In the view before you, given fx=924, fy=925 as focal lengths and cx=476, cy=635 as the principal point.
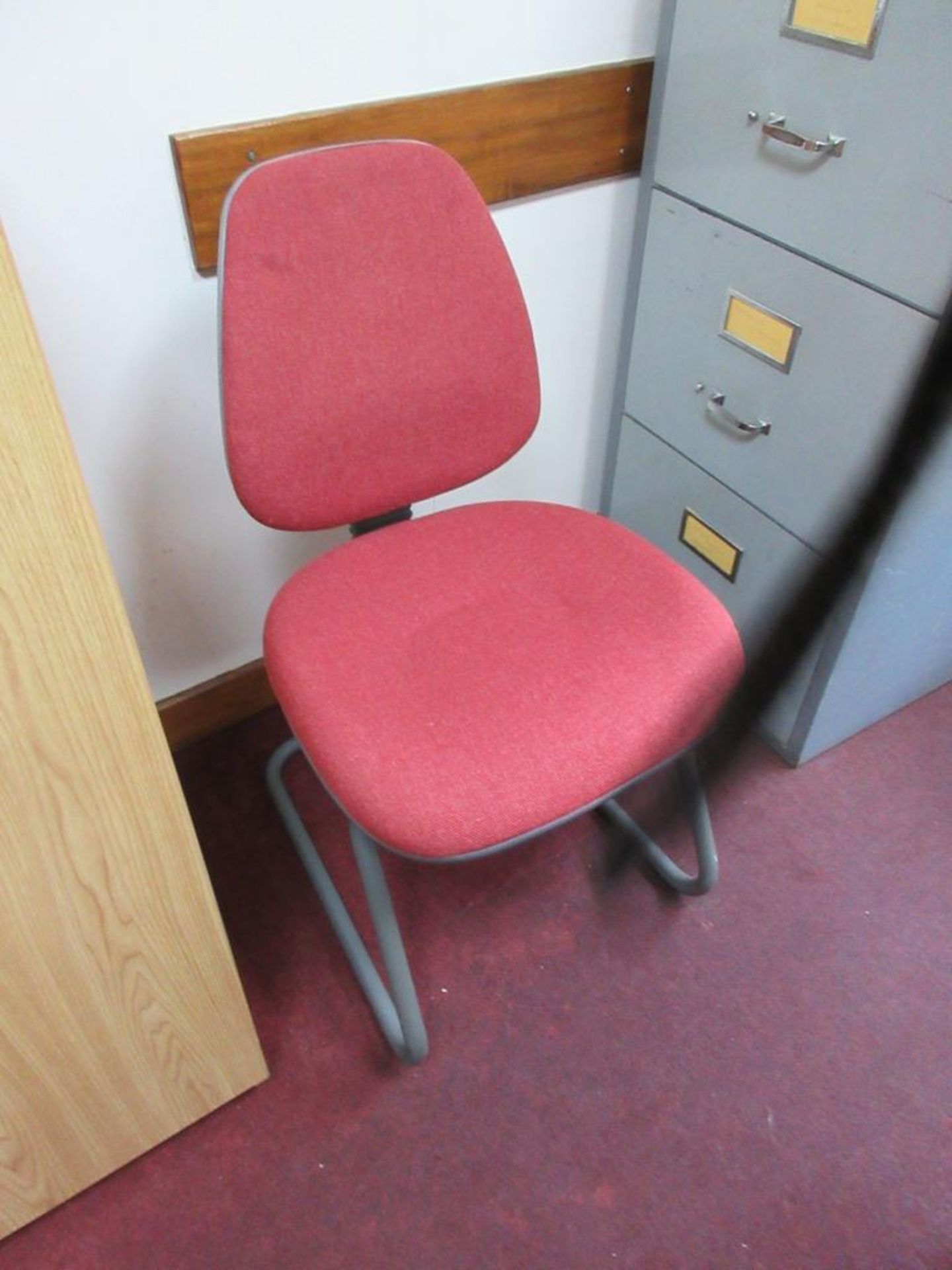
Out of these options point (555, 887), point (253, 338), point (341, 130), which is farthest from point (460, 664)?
point (341, 130)

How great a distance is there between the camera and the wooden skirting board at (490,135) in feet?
3.18

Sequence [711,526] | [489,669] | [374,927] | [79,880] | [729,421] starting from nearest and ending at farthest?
1. [79,880]
2. [489,669]
3. [374,927]
4. [729,421]
5. [711,526]

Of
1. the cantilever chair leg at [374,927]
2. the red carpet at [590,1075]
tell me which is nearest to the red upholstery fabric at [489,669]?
the cantilever chair leg at [374,927]

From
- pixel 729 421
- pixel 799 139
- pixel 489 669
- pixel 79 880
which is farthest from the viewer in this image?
pixel 729 421

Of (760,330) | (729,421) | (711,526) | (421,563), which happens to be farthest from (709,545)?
(421,563)

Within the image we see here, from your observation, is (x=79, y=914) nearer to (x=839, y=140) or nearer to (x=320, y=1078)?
(x=320, y=1078)

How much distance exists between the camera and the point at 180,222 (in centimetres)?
99

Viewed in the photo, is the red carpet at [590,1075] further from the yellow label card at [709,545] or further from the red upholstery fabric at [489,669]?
the red upholstery fabric at [489,669]

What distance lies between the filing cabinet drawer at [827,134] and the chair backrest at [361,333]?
0.35 meters

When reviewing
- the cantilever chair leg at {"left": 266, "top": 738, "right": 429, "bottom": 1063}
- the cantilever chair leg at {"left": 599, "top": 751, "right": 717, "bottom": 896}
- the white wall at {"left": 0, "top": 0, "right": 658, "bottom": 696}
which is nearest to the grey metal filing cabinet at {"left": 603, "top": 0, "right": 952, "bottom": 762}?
the white wall at {"left": 0, "top": 0, "right": 658, "bottom": 696}

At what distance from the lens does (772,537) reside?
1253 mm

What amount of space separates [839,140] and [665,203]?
0.29m

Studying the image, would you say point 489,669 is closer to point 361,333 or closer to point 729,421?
point 361,333

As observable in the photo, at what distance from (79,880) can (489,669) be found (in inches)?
15.8
